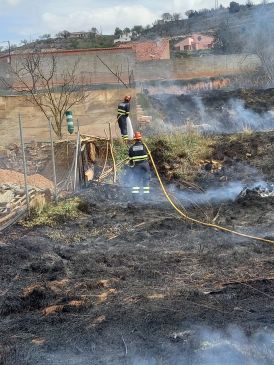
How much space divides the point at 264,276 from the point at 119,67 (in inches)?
1071

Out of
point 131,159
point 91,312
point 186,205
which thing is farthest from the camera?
point 131,159

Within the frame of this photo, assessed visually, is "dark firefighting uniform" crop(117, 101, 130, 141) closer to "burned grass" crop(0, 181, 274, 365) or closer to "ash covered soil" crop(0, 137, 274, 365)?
"ash covered soil" crop(0, 137, 274, 365)

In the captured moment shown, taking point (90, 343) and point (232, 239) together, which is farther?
point (232, 239)

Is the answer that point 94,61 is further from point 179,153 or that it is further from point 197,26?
point 197,26

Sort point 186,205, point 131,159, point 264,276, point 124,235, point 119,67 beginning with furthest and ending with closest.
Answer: point 119,67 → point 131,159 → point 186,205 → point 124,235 → point 264,276

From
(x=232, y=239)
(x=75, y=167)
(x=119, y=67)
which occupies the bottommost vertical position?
(x=232, y=239)

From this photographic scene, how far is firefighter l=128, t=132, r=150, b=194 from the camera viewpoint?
38.6 ft

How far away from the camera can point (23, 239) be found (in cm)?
861

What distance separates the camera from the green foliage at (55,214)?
9609mm

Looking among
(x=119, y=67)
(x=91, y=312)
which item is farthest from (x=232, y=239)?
(x=119, y=67)

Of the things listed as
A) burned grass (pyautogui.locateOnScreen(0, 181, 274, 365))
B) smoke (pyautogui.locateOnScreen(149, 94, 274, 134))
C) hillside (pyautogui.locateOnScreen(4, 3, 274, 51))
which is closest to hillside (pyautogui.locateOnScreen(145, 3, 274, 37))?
hillside (pyautogui.locateOnScreen(4, 3, 274, 51))

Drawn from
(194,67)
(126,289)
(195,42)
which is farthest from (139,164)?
(195,42)

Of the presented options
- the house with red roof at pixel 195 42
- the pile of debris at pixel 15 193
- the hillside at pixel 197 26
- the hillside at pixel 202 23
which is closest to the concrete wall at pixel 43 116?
the pile of debris at pixel 15 193

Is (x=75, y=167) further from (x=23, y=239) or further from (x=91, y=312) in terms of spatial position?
(x=91, y=312)
